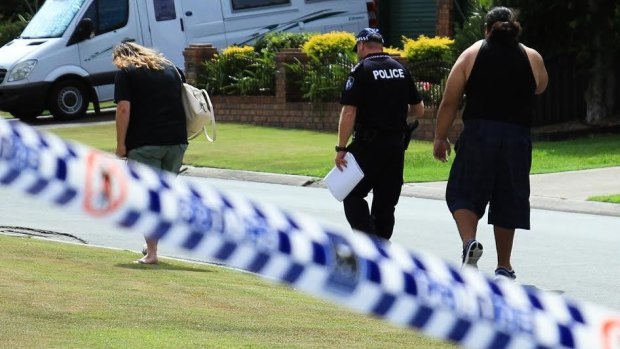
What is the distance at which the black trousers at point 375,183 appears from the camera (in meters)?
9.78

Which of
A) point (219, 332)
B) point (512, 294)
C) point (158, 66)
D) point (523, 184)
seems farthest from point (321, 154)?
point (512, 294)

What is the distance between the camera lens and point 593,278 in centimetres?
1020

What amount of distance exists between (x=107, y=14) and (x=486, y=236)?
1627cm

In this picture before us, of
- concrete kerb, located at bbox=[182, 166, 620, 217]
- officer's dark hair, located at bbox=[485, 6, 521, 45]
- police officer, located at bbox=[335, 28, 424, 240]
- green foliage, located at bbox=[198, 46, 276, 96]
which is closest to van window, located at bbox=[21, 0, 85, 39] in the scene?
green foliage, located at bbox=[198, 46, 276, 96]

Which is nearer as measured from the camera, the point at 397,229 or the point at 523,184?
the point at 523,184

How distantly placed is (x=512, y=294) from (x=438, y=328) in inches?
8.0

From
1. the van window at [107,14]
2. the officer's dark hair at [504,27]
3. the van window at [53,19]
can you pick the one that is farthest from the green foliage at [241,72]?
the officer's dark hair at [504,27]

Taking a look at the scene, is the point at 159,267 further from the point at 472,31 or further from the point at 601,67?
the point at 601,67

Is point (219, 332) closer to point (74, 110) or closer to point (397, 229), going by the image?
point (397, 229)

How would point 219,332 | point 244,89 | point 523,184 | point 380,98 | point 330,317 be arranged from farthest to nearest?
point 244,89 → point 380,98 → point 523,184 → point 330,317 → point 219,332

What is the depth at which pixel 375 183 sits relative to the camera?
32.4 feet

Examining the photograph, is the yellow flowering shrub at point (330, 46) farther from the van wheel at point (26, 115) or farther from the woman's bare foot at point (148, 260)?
the woman's bare foot at point (148, 260)

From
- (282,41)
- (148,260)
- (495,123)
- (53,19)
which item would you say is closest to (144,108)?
(148,260)

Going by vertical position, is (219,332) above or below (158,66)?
below
